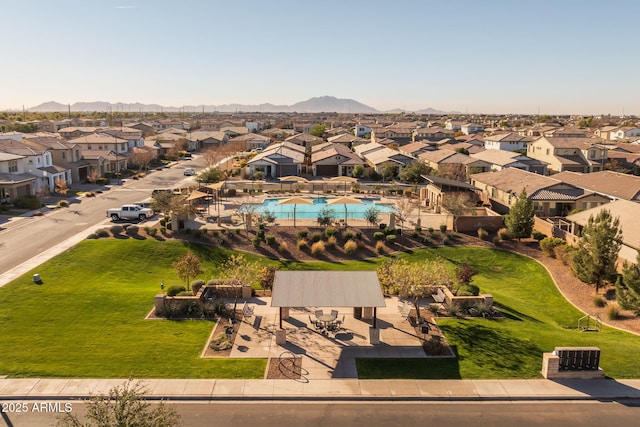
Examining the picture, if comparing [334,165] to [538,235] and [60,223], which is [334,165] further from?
[60,223]

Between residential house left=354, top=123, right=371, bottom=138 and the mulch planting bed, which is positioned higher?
residential house left=354, top=123, right=371, bottom=138

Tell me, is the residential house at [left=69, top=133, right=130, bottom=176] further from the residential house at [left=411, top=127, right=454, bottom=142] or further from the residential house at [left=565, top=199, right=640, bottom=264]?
the residential house at [left=411, top=127, right=454, bottom=142]

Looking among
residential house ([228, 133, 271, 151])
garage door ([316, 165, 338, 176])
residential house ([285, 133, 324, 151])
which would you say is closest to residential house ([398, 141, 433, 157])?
garage door ([316, 165, 338, 176])

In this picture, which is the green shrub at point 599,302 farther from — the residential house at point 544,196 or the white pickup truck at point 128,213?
the white pickup truck at point 128,213

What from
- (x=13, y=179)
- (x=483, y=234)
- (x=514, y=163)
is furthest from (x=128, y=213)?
(x=514, y=163)

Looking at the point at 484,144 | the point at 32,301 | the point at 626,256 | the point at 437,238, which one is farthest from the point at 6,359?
the point at 484,144
